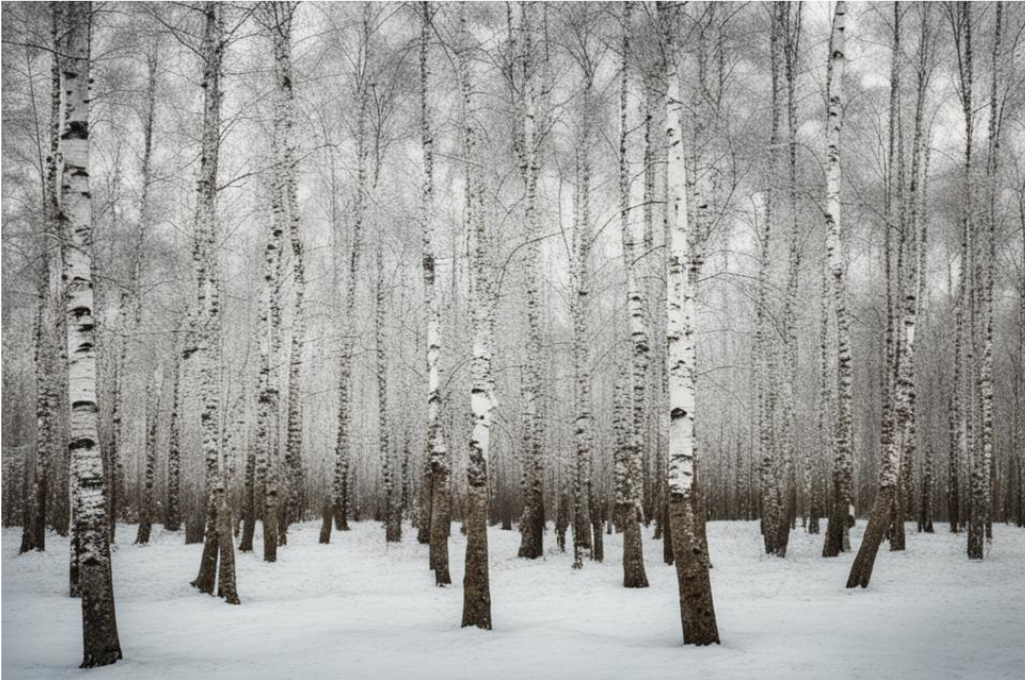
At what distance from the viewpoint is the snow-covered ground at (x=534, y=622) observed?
6113 mm

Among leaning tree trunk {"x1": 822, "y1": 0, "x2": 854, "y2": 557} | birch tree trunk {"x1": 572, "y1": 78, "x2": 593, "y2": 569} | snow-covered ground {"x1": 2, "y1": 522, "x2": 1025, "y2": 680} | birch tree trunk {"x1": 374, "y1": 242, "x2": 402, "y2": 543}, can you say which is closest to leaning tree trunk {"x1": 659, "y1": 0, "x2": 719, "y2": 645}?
snow-covered ground {"x1": 2, "y1": 522, "x2": 1025, "y2": 680}

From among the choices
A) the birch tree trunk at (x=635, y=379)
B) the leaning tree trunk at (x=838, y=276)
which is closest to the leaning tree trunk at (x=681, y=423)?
the birch tree trunk at (x=635, y=379)

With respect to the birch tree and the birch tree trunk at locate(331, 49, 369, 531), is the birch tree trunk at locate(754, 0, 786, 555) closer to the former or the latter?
the birch tree

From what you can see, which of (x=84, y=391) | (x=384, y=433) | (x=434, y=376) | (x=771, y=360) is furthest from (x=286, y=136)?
(x=771, y=360)

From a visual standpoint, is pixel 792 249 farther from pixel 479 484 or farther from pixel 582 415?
pixel 479 484

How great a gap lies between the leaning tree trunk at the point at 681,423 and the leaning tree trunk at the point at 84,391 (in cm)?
541

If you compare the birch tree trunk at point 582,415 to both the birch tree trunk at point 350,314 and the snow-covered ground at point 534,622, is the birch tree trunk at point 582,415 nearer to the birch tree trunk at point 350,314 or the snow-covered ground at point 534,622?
the snow-covered ground at point 534,622

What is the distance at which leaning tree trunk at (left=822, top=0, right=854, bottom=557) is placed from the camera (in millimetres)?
10673

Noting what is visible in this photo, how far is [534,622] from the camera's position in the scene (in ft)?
27.3

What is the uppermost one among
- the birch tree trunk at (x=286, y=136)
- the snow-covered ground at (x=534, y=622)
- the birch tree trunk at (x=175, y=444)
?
the birch tree trunk at (x=286, y=136)

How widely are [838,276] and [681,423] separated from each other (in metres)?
6.47

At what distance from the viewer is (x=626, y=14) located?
10977 millimetres

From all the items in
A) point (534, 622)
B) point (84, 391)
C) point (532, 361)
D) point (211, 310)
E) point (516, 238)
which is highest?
point (516, 238)

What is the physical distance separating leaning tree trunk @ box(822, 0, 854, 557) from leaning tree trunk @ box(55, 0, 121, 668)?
9.78 metres
